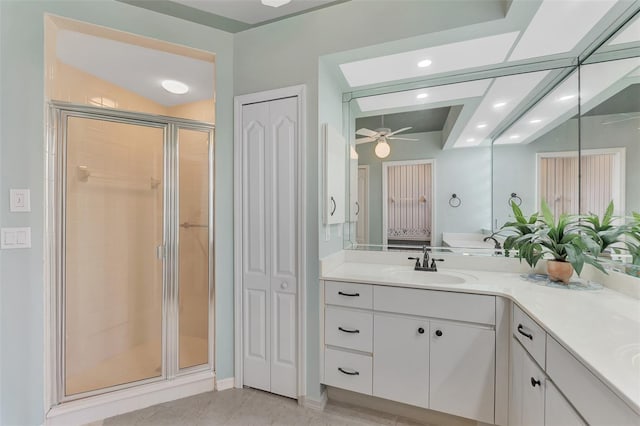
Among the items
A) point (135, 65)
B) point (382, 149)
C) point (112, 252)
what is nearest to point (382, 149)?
point (382, 149)

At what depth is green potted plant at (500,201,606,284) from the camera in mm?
1428

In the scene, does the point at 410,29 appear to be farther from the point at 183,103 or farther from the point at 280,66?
the point at 183,103

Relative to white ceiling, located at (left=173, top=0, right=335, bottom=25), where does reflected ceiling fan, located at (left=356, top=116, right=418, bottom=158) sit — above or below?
below

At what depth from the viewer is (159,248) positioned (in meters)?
2.10

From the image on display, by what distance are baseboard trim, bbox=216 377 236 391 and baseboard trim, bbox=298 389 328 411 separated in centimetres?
56

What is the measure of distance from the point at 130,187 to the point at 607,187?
3439 millimetres

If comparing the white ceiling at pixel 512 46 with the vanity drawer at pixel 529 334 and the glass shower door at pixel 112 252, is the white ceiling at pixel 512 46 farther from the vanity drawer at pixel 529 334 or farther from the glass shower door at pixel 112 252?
the glass shower door at pixel 112 252

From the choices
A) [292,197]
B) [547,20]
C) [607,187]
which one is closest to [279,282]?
[292,197]

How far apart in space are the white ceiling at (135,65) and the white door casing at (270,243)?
0.93 metres

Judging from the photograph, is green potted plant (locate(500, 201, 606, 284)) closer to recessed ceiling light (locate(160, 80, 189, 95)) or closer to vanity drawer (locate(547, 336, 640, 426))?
vanity drawer (locate(547, 336, 640, 426))

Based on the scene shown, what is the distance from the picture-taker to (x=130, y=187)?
7.67 feet

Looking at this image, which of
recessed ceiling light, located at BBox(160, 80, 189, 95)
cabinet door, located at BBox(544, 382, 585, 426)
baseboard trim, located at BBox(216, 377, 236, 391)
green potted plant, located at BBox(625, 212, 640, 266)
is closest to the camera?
cabinet door, located at BBox(544, 382, 585, 426)

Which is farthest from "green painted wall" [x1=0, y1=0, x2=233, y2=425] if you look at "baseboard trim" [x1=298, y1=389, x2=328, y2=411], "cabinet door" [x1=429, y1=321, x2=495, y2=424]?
"cabinet door" [x1=429, y1=321, x2=495, y2=424]

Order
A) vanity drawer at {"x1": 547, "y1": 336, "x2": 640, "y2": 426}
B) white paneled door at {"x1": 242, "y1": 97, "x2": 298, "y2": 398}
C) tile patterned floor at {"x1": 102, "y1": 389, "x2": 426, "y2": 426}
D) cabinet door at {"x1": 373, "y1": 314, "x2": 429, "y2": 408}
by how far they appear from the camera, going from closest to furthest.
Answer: vanity drawer at {"x1": 547, "y1": 336, "x2": 640, "y2": 426}, cabinet door at {"x1": 373, "y1": 314, "x2": 429, "y2": 408}, tile patterned floor at {"x1": 102, "y1": 389, "x2": 426, "y2": 426}, white paneled door at {"x1": 242, "y1": 97, "x2": 298, "y2": 398}
